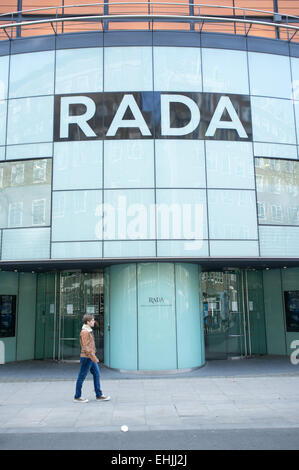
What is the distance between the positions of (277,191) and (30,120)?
8.48 meters

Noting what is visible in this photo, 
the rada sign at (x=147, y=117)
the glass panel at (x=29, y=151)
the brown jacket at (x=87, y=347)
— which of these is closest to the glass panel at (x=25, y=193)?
→ the glass panel at (x=29, y=151)

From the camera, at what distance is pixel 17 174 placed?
1318 cm

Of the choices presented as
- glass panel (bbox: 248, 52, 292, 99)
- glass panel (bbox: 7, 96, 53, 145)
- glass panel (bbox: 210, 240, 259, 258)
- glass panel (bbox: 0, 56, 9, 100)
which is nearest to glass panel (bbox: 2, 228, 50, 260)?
glass panel (bbox: 7, 96, 53, 145)

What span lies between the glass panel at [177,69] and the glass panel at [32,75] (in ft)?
11.7

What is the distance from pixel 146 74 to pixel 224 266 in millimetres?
7033

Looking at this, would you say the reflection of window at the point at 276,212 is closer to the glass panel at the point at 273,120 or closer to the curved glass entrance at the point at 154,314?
the glass panel at the point at 273,120

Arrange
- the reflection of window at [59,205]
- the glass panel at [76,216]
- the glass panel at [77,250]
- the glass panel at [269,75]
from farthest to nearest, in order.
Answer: the glass panel at [269,75] → the reflection of window at [59,205] → the glass panel at [76,216] → the glass panel at [77,250]

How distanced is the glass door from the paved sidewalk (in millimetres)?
1518

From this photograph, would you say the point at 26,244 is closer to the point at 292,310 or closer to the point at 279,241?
the point at 279,241

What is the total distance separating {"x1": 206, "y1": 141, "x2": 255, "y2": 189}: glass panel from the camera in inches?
498

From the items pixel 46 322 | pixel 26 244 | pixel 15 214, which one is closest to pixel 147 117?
pixel 15 214

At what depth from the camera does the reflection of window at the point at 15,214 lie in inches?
506
